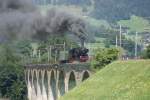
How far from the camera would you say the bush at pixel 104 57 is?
8300 cm

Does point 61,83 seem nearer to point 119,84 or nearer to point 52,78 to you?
point 52,78

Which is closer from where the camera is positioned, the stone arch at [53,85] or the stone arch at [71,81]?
the stone arch at [71,81]

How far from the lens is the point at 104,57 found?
275 feet

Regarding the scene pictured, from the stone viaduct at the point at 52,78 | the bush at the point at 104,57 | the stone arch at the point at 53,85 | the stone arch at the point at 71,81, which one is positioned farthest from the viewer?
the stone arch at the point at 53,85

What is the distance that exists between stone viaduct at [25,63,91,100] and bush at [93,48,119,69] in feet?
4.63

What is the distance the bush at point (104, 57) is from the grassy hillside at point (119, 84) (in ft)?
37.0

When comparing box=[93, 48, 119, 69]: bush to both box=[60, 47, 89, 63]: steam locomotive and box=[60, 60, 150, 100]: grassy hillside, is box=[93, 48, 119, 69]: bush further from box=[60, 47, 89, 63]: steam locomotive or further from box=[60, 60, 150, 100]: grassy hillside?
box=[60, 60, 150, 100]: grassy hillside

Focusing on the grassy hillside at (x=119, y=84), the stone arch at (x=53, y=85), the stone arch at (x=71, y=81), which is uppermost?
the grassy hillside at (x=119, y=84)

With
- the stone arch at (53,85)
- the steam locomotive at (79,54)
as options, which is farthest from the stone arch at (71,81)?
the stone arch at (53,85)

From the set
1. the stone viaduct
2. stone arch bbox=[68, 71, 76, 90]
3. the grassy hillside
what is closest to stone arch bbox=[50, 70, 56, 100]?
the stone viaduct

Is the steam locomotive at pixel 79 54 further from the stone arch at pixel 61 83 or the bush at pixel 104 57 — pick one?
the stone arch at pixel 61 83

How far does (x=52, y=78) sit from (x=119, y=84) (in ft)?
176

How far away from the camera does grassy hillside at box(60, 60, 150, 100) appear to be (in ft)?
177

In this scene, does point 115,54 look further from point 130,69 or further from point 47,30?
point 130,69
